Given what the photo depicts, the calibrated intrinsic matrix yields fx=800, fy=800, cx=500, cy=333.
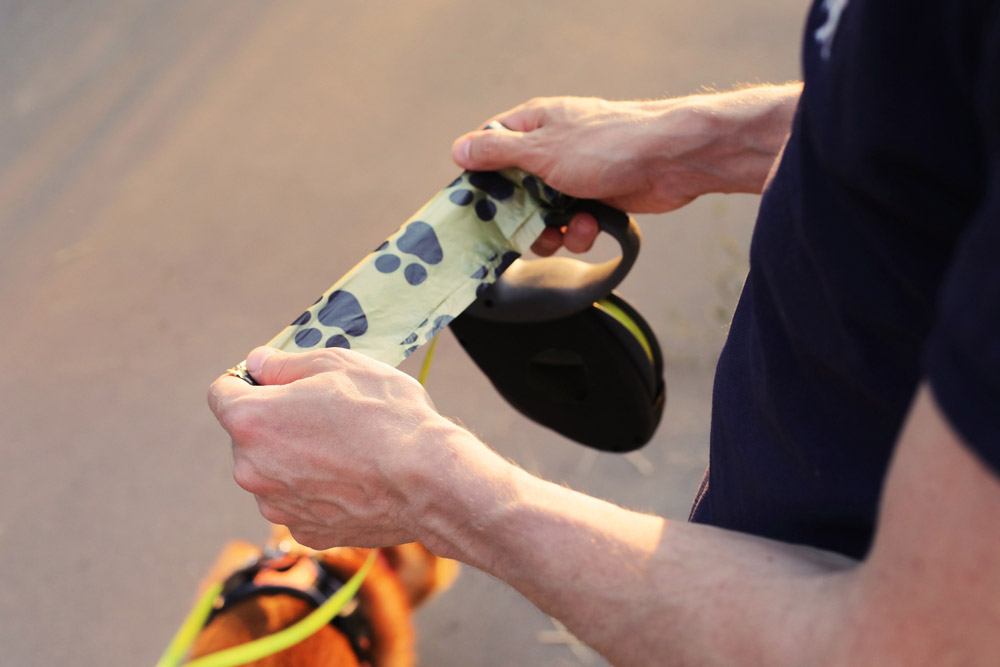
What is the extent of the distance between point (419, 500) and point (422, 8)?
2110mm

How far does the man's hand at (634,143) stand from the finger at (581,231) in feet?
0.12

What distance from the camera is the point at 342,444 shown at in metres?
0.58

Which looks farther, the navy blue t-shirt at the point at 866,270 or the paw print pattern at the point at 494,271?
the paw print pattern at the point at 494,271

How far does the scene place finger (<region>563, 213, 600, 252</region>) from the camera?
910 mm

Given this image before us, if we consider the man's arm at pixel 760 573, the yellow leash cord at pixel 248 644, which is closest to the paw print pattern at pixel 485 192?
the yellow leash cord at pixel 248 644

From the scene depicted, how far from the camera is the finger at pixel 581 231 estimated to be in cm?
91

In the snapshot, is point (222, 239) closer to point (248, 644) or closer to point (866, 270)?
point (248, 644)

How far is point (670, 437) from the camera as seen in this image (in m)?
1.70

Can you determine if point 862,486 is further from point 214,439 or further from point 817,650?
point 214,439

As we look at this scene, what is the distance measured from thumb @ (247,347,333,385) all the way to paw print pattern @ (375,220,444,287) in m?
0.14

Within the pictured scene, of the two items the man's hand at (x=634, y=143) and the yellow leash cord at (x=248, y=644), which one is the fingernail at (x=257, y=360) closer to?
the yellow leash cord at (x=248, y=644)

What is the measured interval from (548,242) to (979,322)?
66cm

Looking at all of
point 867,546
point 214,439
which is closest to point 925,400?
point 867,546

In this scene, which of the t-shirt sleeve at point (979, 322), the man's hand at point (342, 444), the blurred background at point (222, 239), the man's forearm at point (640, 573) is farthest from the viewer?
the blurred background at point (222, 239)
